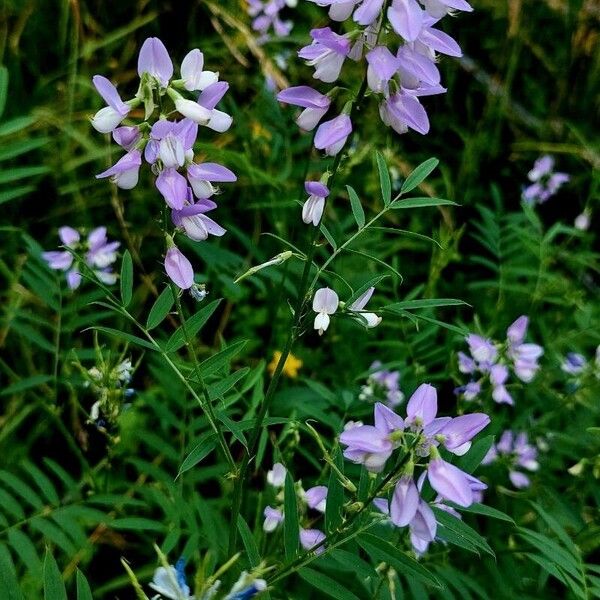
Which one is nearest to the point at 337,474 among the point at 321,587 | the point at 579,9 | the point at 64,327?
the point at 321,587

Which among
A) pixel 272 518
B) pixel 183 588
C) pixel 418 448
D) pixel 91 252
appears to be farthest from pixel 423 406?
pixel 91 252

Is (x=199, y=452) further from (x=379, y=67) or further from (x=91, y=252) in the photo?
(x=91, y=252)

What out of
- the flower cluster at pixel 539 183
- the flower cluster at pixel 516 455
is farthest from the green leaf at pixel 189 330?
the flower cluster at pixel 539 183

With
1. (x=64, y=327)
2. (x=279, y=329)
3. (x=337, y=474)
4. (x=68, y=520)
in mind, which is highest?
(x=337, y=474)

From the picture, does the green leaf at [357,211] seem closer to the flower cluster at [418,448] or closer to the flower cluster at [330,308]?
the flower cluster at [330,308]

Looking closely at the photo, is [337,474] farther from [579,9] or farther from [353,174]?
[579,9]

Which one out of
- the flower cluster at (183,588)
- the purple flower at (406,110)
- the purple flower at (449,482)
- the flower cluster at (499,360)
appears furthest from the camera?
the flower cluster at (499,360)

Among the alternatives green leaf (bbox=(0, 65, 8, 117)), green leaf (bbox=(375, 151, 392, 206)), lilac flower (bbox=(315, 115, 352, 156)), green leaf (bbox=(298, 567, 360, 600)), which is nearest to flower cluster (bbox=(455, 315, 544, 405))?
green leaf (bbox=(375, 151, 392, 206))
